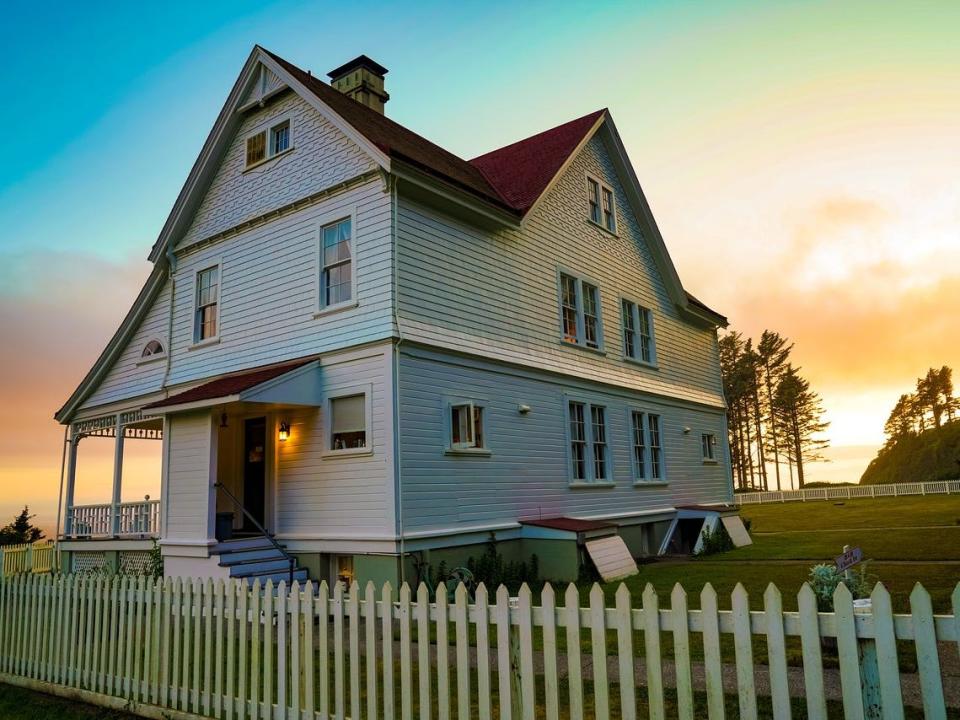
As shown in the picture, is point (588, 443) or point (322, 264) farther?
point (588, 443)

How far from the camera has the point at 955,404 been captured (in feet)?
233

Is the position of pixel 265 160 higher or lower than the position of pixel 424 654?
higher

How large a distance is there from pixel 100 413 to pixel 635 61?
1634cm

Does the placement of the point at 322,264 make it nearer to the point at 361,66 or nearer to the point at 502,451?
the point at 502,451

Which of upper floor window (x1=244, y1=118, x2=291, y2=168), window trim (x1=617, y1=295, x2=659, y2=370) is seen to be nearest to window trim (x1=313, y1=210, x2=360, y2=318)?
upper floor window (x1=244, y1=118, x2=291, y2=168)

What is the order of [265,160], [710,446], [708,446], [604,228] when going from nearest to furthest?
[265,160]
[604,228]
[708,446]
[710,446]

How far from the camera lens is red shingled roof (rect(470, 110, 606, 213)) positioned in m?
17.1

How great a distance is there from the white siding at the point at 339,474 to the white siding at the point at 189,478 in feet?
4.76

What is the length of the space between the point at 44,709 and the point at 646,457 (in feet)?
52.6

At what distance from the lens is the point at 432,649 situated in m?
8.57

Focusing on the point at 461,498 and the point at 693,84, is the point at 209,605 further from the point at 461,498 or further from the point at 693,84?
the point at 693,84

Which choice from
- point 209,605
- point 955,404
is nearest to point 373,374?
point 209,605

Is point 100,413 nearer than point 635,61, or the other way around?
point 635,61

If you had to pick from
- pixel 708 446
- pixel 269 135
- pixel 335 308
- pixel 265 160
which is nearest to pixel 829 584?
pixel 335 308
